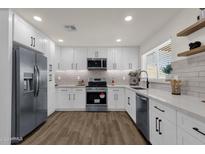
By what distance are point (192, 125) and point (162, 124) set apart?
70cm

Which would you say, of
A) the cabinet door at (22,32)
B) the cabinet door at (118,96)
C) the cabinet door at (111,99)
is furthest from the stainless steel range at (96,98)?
the cabinet door at (22,32)

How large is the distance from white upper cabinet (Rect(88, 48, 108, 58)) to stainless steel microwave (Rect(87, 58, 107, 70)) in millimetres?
190

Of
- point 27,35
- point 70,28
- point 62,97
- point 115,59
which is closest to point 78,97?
point 62,97

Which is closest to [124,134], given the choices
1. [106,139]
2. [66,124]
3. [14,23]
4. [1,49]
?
[106,139]

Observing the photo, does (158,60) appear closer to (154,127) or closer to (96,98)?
(154,127)

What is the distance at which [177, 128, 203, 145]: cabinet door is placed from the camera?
1.16 m

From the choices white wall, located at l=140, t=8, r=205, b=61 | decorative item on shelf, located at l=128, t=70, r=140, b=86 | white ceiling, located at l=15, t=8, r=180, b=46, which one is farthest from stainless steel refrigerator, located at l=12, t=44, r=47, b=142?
decorative item on shelf, located at l=128, t=70, r=140, b=86

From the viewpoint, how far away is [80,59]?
5.30 m

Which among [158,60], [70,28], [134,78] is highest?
[70,28]

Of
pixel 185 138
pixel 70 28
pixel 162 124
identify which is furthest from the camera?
pixel 70 28

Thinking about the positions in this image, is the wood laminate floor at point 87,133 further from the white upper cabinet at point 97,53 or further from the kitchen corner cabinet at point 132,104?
the white upper cabinet at point 97,53

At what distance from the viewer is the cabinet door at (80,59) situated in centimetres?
529

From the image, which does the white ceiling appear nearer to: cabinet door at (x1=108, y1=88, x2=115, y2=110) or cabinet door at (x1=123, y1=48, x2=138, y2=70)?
cabinet door at (x1=123, y1=48, x2=138, y2=70)

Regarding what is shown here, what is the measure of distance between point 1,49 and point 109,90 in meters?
3.42
